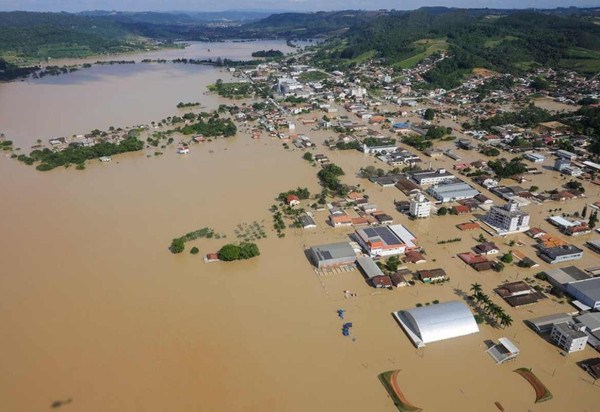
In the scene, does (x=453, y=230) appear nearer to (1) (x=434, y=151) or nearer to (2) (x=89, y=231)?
(1) (x=434, y=151)

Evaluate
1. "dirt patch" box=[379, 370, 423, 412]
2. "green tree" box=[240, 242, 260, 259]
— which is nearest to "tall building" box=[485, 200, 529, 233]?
"dirt patch" box=[379, 370, 423, 412]

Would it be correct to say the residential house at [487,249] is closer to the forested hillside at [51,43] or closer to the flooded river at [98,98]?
the flooded river at [98,98]

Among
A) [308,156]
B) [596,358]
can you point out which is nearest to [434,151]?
[308,156]

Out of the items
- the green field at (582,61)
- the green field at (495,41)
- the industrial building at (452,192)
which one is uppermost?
the green field at (495,41)

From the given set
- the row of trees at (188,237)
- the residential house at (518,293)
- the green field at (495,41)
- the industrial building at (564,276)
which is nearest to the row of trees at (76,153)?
the row of trees at (188,237)

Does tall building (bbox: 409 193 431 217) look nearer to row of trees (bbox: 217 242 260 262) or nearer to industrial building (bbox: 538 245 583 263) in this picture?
industrial building (bbox: 538 245 583 263)

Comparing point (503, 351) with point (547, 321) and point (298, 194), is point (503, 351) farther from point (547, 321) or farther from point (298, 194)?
point (298, 194)

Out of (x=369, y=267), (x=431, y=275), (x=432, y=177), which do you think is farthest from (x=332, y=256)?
(x=432, y=177)
